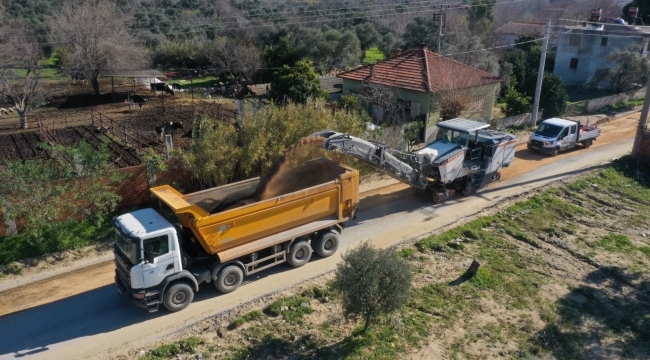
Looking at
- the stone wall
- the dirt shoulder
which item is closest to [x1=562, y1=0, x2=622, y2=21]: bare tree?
the stone wall

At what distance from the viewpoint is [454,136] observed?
19.0m

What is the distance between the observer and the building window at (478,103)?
91.1 ft

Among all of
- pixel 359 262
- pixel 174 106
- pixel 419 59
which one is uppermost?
pixel 419 59

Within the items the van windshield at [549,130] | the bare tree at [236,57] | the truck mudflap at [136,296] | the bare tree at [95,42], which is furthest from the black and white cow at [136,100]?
the van windshield at [549,130]

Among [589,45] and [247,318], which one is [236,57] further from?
[247,318]

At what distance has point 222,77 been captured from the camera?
46844mm

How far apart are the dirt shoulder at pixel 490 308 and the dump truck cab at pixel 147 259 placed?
1.15 m

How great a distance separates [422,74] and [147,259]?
19713 mm

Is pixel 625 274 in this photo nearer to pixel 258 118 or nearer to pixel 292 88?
pixel 258 118

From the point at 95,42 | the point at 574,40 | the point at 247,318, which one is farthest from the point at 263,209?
the point at 574,40

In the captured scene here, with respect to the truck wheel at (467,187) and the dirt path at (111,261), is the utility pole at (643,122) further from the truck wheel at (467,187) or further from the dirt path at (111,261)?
the truck wheel at (467,187)

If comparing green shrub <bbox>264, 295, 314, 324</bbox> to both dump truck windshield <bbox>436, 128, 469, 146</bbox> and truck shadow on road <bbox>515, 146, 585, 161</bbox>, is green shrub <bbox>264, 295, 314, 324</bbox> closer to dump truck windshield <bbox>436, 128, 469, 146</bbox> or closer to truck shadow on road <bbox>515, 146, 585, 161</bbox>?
dump truck windshield <bbox>436, 128, 469, 146</bbox>

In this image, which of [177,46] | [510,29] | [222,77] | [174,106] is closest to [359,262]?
[174,106]

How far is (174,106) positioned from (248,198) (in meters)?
23.0
